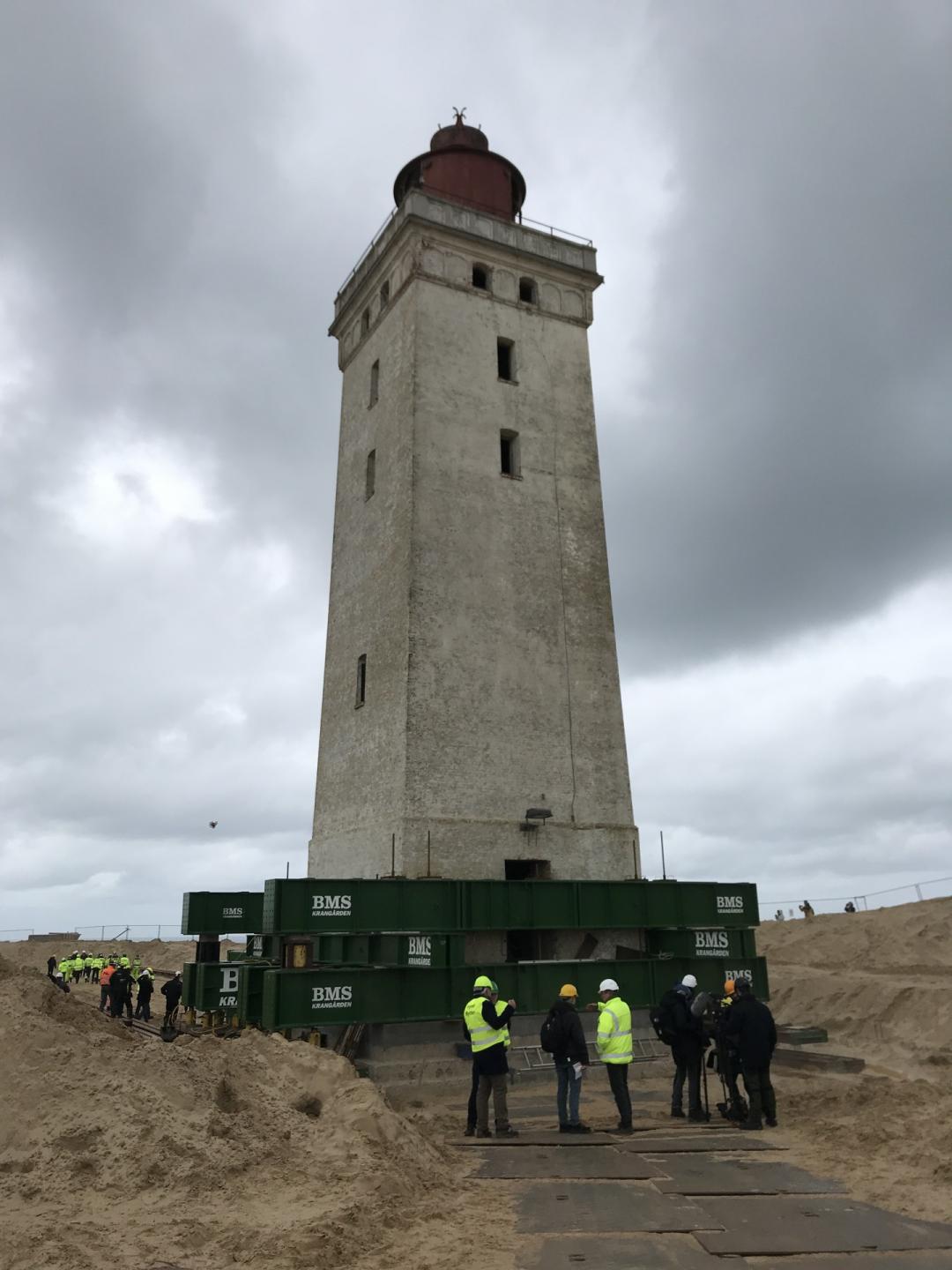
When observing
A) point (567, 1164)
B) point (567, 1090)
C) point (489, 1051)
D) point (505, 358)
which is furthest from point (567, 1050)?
point (505, 358)

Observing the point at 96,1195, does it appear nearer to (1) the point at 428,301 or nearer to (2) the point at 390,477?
(2) the point at 390,477

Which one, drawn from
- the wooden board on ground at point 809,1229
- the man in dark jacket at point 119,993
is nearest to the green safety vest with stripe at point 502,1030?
the wooden board on ground at point 809,1229

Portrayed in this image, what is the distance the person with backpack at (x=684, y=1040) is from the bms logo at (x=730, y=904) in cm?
577

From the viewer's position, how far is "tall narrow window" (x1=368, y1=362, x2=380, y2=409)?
25487mm

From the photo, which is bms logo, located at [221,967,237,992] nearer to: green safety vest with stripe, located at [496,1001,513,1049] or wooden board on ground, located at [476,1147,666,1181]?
green safety vest with stripe, located at [496,1001,513,1049]

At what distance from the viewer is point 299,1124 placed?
9555mm

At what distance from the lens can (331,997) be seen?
14945mm

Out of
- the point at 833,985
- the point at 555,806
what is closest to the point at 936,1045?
the point at 833,985

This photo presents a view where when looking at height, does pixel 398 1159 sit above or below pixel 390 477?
below

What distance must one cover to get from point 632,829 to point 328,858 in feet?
23.4

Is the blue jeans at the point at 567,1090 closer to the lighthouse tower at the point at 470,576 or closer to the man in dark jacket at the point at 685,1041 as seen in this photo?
the man in dark jacket at the point at 685,1041

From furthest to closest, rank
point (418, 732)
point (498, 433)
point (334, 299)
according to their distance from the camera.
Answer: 1. point (334, 299)
2. point (498, 433)
3. point (418, 732)

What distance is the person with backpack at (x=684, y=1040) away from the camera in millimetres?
13039

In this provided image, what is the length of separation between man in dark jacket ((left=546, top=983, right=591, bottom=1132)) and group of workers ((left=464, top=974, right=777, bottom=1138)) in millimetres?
11
